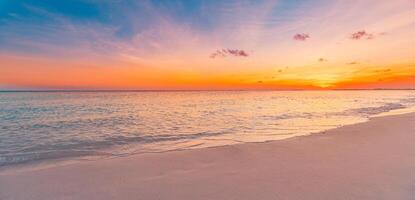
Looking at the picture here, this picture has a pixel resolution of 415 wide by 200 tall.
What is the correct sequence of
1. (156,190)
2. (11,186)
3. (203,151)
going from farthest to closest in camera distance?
(203,151), (11,186), (156,190)

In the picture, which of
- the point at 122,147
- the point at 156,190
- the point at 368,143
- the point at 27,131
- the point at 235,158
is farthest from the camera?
the point at 27,131

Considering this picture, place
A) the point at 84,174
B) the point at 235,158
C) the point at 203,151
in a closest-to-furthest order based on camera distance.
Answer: the point at 84,174 → the point at 235,158 → the point at 203,151

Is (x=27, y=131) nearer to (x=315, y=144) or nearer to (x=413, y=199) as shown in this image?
(x=315, y=144)

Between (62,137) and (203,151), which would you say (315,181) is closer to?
(203,151)

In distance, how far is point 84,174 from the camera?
587 cm

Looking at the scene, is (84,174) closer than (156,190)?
No

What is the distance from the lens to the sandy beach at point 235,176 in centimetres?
453

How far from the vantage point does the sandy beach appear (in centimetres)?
453

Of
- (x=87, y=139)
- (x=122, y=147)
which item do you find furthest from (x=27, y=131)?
(x=122, y=147)

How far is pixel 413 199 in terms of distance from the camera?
162 inches

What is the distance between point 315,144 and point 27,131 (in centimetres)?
1346

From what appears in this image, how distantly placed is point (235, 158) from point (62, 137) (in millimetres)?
8368

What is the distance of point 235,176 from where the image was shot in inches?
216

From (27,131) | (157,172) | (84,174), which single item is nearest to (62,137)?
(27,131)
